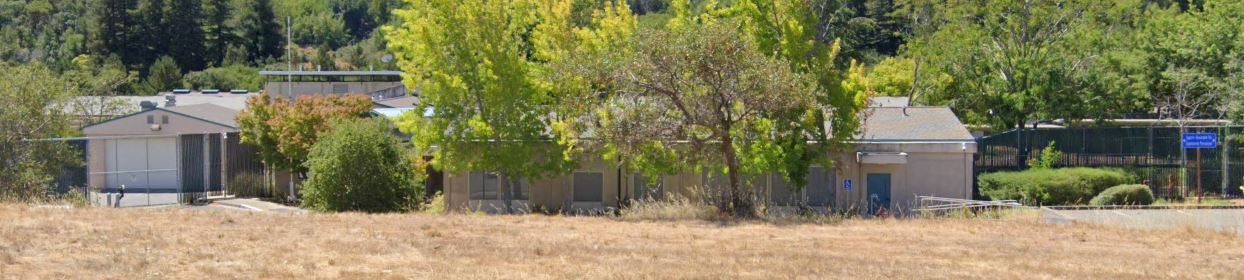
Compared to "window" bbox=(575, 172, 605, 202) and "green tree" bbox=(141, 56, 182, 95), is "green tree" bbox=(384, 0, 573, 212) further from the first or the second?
"green tree" bbox=(141, 56, 182, 95)

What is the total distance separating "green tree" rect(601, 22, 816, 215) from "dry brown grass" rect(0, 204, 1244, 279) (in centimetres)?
323

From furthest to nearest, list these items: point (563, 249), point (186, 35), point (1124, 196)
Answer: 1. point (186, 35)
2. point (1124, 196)
3. point (563, 249)

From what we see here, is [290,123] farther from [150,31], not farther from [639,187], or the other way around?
[150,31]

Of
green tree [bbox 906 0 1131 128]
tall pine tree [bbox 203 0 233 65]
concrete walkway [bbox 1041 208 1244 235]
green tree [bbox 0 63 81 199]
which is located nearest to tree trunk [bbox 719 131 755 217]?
concrete walkway [bbox 1041 208 1244 235]

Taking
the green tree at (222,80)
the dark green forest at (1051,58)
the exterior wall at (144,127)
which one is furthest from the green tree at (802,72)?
the green tree at (222,80)

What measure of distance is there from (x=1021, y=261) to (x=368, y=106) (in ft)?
111

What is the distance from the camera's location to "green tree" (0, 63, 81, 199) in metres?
29.1

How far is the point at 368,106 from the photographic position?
47062 mm

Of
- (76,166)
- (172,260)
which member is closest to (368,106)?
(76,166)

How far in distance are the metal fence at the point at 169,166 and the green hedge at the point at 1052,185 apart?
25745 mm

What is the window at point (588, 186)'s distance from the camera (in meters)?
35.9

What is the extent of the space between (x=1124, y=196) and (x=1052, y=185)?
200 cm

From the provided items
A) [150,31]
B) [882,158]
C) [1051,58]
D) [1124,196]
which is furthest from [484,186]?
[150,31]

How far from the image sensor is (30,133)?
1220 inches
